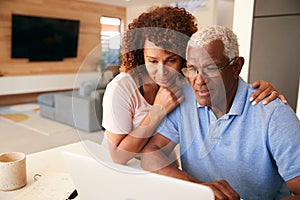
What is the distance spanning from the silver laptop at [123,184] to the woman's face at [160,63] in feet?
0.93

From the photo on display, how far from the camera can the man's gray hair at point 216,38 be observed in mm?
845

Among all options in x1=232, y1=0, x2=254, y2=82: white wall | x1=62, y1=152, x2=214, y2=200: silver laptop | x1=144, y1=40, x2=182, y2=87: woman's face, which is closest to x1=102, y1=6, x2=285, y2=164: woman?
x1=144, y1=40, x2=182, y2=87: woman's face

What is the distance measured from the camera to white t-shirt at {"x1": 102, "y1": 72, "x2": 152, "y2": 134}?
887mm

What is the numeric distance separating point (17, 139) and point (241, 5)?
300 cm

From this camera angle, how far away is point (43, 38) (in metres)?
5.80

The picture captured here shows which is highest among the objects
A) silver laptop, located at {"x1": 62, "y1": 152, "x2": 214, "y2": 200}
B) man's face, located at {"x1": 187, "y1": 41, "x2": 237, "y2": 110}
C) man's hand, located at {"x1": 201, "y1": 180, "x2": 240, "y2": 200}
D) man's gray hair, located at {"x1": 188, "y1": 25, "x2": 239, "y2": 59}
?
man's gray hair, located at {"x1": 188, "y1": 25, "x2": 239, "y2": 59}

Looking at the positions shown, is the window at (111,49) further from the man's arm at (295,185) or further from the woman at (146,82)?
the man's arm at (295,185)

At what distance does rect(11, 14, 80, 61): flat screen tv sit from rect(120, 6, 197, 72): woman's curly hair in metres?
5.28

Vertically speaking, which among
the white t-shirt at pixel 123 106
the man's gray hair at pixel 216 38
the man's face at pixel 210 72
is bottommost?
the white t-shirt at pixel 123 106

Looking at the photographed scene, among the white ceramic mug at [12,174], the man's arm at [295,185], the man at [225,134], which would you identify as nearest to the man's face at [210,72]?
the man at [225,134]

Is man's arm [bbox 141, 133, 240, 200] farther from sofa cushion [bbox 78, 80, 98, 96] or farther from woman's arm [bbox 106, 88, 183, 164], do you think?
sofa cushion [bbox 78, 80, 98, 96]

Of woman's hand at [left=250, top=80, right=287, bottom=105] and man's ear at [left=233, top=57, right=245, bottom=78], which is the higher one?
man's ear at [left=233, top=57, right=245, bottom=78]

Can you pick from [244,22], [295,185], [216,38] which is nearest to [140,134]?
[216,38]

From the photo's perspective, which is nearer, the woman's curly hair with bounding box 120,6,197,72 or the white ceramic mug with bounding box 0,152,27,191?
the woman's curly hair with bounding box 120,6,197,72
